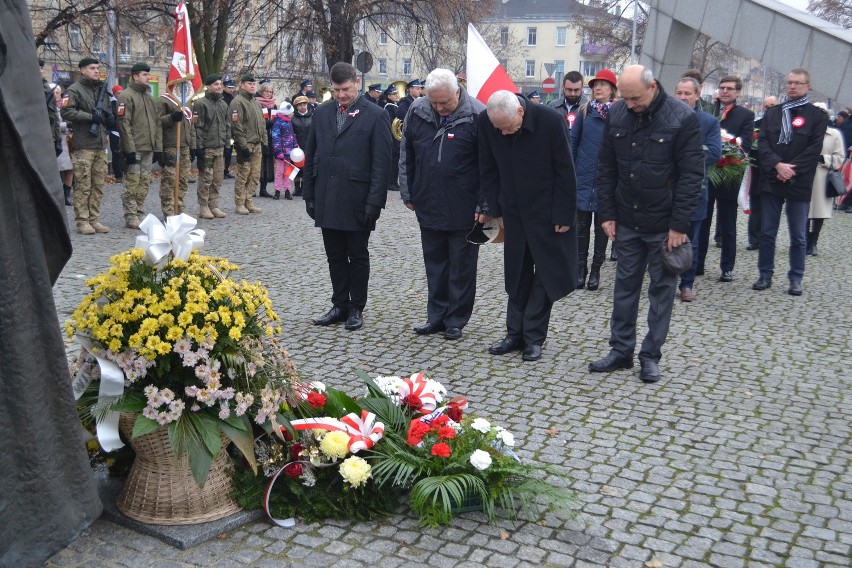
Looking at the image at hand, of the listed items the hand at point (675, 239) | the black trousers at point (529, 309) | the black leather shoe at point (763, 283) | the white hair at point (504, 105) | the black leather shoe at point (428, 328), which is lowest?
the black leather shoe at point (763, 283)

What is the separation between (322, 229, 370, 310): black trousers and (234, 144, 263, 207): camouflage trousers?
761cm

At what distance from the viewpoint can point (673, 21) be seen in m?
16.2

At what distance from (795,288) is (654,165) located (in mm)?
4087

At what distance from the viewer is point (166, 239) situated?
4051mm

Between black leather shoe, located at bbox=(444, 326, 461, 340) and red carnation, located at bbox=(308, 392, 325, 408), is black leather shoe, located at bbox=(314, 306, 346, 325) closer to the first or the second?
black leather shoe, located at bbox=(444, 326, 461, 340)

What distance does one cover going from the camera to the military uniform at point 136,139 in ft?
40.7

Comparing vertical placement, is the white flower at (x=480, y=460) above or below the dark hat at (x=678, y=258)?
below

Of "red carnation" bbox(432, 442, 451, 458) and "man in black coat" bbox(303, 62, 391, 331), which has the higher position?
"man in black coat" bbox(303, 62, 391, 331)

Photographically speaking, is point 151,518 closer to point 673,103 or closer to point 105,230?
point 673,103

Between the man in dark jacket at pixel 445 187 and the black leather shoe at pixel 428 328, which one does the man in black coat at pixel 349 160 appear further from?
the black leather shoe at pixel 428 328

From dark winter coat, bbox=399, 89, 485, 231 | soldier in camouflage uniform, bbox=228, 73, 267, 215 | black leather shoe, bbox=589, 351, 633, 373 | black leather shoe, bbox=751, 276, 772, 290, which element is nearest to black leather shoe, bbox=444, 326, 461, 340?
dark winter coat, bbox=399, 89, 485, 231

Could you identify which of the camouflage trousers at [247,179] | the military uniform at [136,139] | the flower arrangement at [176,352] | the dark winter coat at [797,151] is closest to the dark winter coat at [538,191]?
the flower arrangement at [176,352]

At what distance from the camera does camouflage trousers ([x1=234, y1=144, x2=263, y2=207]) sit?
14992 mm

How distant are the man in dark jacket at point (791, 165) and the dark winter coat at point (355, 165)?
4.32m
